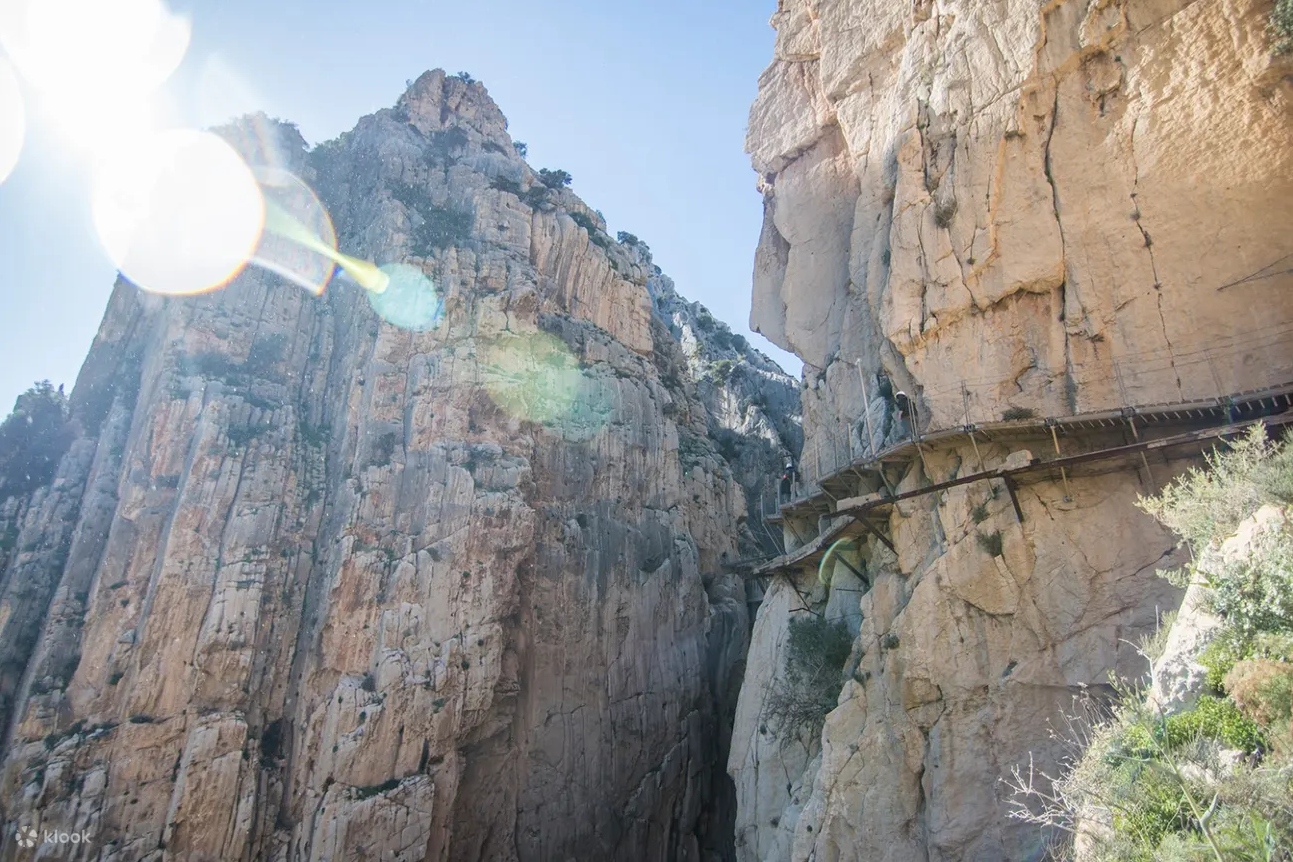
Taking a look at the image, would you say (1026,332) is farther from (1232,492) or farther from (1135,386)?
(1232,492)

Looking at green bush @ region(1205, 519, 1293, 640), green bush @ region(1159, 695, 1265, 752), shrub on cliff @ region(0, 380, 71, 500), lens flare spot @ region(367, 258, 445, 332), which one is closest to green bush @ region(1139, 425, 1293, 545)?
green bush @ region(1205, 519, 1293, 640)

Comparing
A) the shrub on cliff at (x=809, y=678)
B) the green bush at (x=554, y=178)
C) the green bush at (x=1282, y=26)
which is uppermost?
the green bush at (x=554, y=178)

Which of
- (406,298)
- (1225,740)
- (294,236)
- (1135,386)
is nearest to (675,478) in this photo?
(406,298)

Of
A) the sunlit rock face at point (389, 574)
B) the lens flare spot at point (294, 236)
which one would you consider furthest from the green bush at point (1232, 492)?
the lens flare spot at point (294, 236)

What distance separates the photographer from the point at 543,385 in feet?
132

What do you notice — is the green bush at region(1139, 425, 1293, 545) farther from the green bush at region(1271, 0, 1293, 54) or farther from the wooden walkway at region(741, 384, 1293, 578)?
the green bush at region(1271, 0, 1293, 54)

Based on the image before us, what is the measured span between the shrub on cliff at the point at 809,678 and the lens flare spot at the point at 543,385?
19961 millimetres

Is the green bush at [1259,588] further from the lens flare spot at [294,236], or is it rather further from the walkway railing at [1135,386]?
the lens flare spot at [294,236]

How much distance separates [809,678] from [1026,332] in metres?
10.7

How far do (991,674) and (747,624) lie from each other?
25.6 m

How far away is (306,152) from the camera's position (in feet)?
163

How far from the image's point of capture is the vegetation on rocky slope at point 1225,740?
790cm

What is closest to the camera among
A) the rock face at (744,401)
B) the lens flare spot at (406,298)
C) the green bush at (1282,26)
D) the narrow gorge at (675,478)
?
the green bush at (1282,26)

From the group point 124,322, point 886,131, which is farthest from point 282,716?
point 886,131
